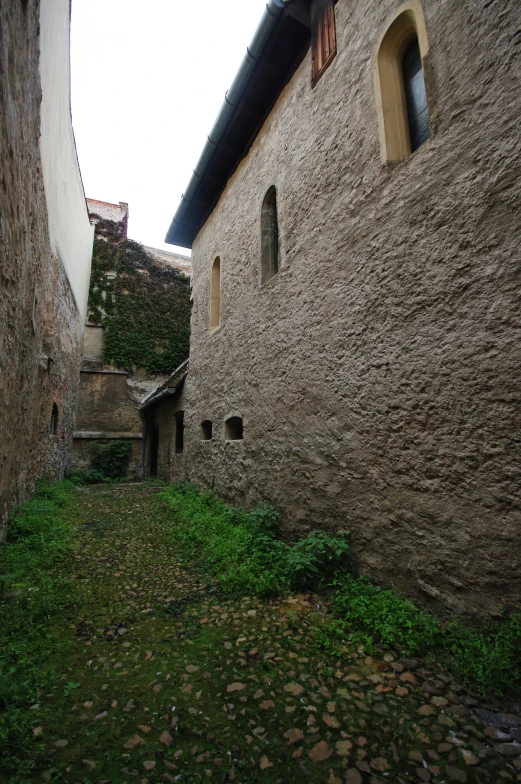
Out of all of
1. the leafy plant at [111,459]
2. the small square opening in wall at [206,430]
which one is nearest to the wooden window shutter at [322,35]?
the small square opening in wall at [206,430]

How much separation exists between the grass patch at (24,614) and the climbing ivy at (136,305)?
8.61 m

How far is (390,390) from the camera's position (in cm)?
326

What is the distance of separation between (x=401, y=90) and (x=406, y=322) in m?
2.45

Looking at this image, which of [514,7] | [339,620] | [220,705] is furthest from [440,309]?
[220,705]

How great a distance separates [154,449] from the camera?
12617 mm

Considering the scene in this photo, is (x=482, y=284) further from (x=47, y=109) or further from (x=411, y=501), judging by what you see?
(x=47, y=109)

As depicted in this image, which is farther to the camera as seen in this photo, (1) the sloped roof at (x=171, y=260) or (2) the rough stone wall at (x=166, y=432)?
(1) the sloped roof at (x=171, y=260)

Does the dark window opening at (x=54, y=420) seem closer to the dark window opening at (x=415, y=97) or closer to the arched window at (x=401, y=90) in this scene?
the arched window at (x=401, y=90)

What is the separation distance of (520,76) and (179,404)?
8661 millimetres

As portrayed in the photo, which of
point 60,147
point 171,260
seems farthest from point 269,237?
point 171,260

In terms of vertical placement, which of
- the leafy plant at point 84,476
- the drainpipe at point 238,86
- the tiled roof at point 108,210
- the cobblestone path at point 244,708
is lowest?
the cobblestone path at point 244,708

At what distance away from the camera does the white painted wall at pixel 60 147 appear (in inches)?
184

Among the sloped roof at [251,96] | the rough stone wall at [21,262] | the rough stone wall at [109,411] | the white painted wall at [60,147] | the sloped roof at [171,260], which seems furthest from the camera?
the sloped roof at [171,260]

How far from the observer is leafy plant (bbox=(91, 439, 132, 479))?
12.0m
